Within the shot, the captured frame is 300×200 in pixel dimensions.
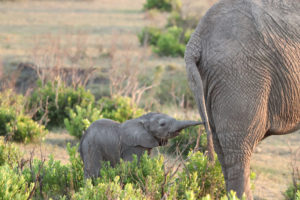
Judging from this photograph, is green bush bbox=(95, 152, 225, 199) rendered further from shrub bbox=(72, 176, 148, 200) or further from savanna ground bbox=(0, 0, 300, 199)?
savanna ground bbox=(0, 0, 300, 199)

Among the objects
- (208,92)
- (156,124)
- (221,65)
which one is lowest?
(156,124)

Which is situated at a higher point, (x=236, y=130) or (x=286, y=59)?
(x=286, y=59)

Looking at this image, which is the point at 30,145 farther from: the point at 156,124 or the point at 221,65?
the point at 221,65

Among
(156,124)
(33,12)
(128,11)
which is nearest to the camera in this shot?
(156,124)

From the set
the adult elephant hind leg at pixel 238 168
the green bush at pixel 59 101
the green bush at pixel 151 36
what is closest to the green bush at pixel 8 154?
the adult elephant hind leg at pixel 238 168

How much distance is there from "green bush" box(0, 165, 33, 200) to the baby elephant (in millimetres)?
646

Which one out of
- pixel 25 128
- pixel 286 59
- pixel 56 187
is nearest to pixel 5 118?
pixel 25 128

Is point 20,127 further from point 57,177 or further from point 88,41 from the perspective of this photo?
point 88,41

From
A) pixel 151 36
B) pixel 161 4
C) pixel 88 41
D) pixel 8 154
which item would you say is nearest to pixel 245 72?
pixel 8 154

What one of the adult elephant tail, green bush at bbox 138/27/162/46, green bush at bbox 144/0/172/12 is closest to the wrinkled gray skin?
the adult elephant tail

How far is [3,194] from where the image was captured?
334cm

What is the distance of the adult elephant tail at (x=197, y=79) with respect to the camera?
137 inches

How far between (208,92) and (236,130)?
1.19 feet

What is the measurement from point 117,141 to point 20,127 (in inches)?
98.2
